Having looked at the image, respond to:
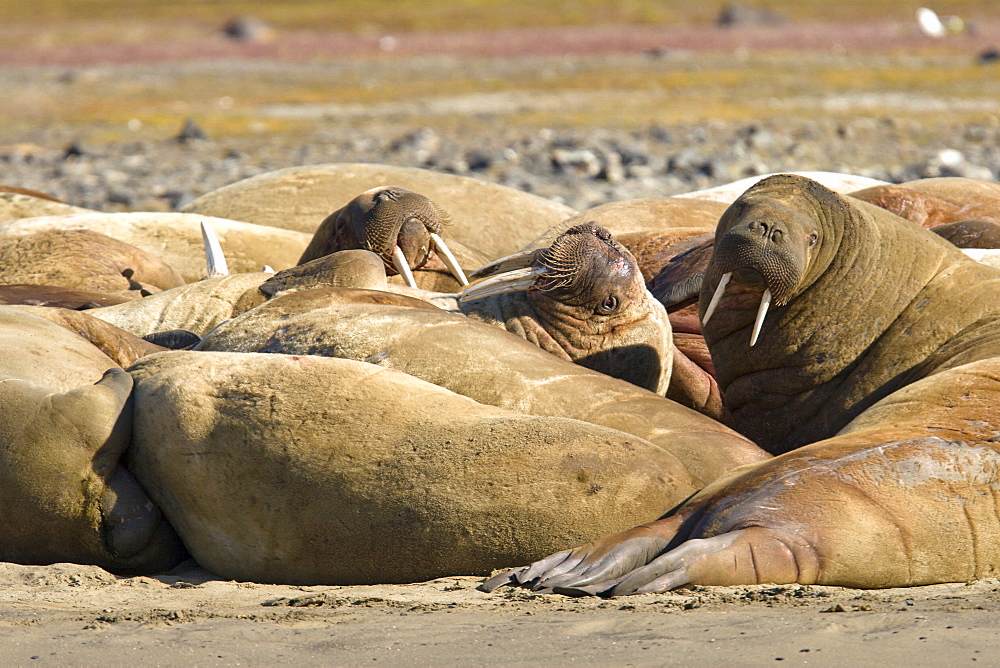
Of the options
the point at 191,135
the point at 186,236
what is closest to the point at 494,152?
the point at 191,135

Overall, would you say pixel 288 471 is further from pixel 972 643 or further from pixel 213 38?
pixel 213 38

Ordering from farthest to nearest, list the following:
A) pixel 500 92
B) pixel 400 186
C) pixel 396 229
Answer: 1. pixel 500 92
2. pixel 400 186
3. pixel 396 229

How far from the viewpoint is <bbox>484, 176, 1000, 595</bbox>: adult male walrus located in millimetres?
3514

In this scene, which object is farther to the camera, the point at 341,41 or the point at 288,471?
the point at 341,41

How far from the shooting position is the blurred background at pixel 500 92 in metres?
15.3

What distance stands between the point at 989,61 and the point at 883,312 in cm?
3382

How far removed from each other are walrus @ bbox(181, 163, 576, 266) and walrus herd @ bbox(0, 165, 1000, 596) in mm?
1796

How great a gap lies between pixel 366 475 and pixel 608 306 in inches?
69.5

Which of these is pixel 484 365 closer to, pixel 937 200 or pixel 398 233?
pixel 398 233

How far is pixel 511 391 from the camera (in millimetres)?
4539

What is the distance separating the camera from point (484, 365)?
4.64m

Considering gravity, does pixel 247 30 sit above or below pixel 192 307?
above

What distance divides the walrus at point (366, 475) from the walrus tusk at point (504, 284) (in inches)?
51.2

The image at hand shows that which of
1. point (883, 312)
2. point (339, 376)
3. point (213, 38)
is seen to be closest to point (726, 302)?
point (883, 312)
